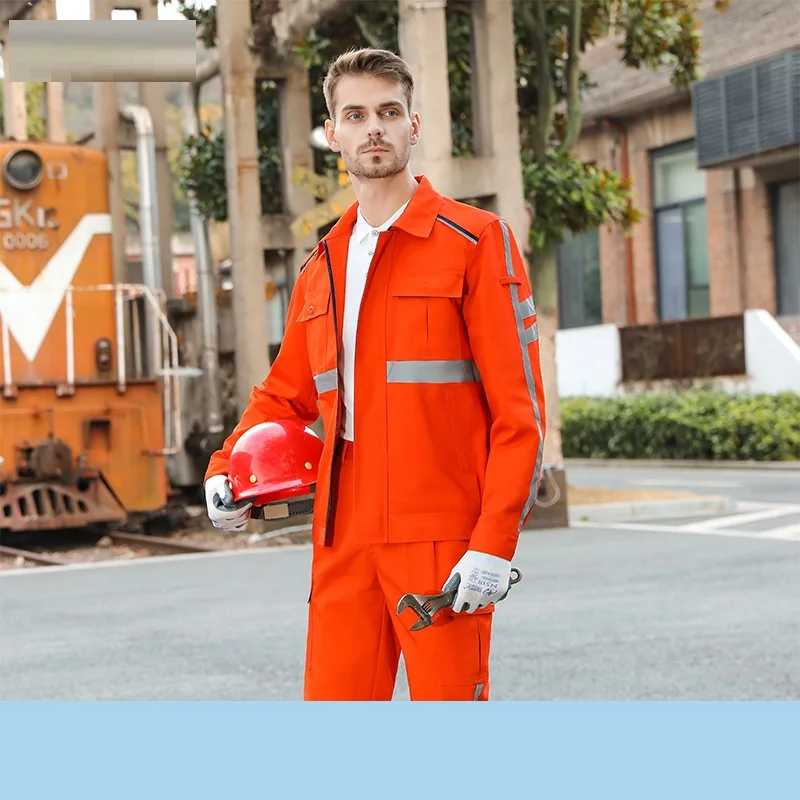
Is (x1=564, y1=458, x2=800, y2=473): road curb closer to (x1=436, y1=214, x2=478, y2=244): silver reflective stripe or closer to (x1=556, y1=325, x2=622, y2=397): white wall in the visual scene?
(x1=556, y1=325, x2=622, y2=397): white wall

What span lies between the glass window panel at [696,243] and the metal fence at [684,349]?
183cm

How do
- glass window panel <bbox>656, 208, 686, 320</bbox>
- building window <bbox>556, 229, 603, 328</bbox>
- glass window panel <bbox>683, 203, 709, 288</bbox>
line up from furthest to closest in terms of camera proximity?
building window <bbox>556, 229, 603, 328</bbox>, glass window panel <bbox>656, 208, 686, 320</bbox>, glass window panel <bbox>683, 203, 709, 288</bbox>

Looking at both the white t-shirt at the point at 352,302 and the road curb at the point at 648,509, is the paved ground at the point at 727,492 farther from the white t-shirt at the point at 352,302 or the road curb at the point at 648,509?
the white t-shirt at the point at 352,302

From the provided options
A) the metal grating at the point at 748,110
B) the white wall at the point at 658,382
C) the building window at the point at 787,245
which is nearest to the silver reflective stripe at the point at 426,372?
the white wall at the point at 658,382

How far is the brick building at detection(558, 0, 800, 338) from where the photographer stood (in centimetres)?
2806

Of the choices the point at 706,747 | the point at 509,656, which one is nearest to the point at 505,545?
the point at 706,747

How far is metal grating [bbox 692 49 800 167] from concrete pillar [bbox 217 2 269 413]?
13.6 metres

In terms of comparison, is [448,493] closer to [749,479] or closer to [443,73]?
[443,73]

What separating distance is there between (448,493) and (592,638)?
5.53 m

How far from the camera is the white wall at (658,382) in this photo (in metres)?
27.4

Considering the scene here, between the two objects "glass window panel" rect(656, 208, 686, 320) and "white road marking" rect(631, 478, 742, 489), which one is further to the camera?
"glass window panel" rect(656, 208, 686, 320)

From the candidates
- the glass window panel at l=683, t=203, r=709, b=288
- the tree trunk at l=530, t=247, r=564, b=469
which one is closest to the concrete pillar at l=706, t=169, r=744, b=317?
the glass window panel at l=683, t=203, r=709, b=288

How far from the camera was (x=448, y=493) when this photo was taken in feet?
11.0
